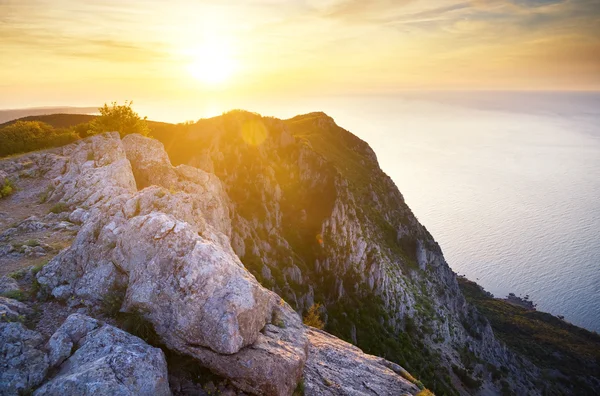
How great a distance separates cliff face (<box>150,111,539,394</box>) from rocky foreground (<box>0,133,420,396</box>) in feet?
125

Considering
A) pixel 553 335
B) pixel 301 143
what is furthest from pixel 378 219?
pixel 553 335

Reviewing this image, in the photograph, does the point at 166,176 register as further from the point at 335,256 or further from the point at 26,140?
the point at 335,256

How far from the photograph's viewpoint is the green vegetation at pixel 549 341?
11106 cm

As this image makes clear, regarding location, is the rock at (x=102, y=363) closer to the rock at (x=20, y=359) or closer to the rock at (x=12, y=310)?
the rock at (x=20, y=359)

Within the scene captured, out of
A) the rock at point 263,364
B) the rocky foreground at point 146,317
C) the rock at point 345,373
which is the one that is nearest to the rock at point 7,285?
the rocky foreground at point 146,317

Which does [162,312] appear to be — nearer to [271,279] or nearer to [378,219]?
[271,279]

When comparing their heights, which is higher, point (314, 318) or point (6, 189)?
point (6, 189)

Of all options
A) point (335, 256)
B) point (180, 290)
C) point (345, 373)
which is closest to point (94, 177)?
point (180, 290)

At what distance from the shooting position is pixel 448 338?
261 ft

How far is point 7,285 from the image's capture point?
14703 millimetres

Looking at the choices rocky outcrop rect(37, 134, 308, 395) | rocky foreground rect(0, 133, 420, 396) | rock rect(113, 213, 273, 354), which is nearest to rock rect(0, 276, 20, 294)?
rocky foreground rect(0, 133, 420, 396)

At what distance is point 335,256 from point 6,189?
55.6m

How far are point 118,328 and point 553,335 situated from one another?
17147 cm

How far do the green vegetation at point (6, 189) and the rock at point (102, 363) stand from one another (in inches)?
831
